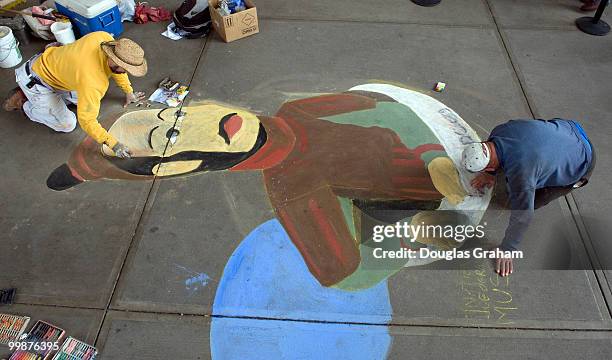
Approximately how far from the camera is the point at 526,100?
4453mm

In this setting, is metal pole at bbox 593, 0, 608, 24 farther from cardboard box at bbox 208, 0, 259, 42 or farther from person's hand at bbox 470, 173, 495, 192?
cardboard box at bbox 208, 0, 259, 42

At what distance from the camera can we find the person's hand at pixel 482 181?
3.65 m

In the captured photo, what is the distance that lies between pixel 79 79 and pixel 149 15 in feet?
7.16

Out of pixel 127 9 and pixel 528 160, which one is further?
pixel 127 9

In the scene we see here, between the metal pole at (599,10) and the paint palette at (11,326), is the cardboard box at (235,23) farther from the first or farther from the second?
the metal pole at (599,10)

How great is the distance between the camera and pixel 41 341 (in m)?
2.88

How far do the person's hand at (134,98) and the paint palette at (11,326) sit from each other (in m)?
2.14

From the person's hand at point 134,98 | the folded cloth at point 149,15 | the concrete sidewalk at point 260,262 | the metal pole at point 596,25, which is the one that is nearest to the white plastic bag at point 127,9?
the folded cloth at point 149,15

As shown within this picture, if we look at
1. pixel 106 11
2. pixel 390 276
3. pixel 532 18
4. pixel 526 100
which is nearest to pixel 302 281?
pixel 390 276


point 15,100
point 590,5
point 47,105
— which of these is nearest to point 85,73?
point 47,105

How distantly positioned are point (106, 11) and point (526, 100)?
452 cm

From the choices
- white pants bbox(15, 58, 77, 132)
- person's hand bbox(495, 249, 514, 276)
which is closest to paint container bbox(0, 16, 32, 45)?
white pants bbox(15, 58, 77, 132)

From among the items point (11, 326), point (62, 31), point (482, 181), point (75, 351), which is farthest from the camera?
point (62, 31)

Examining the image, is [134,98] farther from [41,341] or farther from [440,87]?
[440,87]
